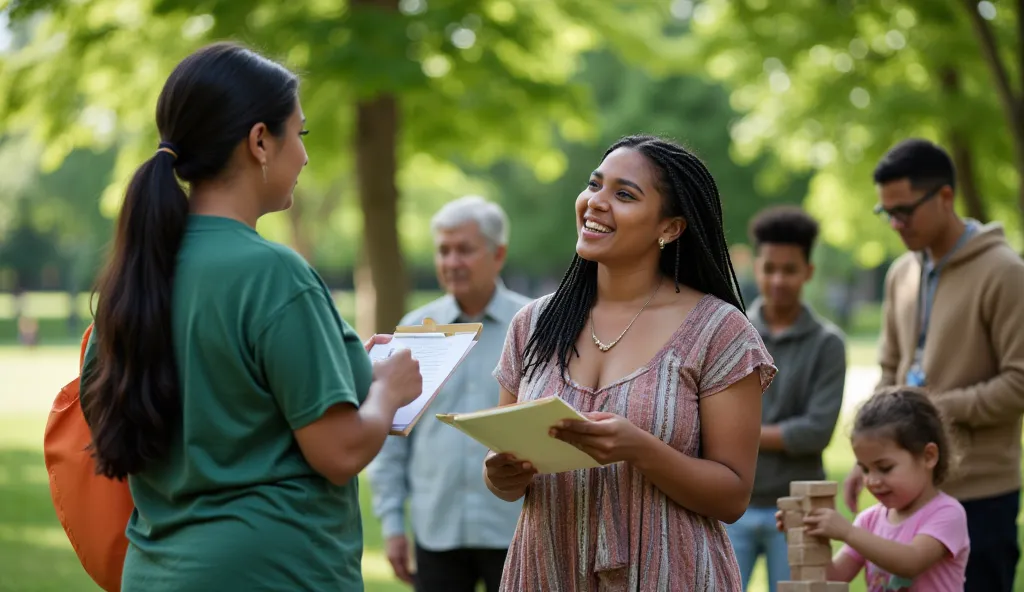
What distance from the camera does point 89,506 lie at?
10.6 ft

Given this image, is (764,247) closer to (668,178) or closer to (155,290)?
(668,178)

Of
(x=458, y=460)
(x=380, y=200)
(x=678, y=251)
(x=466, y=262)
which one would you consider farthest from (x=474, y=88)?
(x=678, y=251)

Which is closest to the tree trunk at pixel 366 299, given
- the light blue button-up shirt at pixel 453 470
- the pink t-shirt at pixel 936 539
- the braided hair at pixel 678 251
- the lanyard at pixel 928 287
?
the light blue button-up shirt at pixel 453 470

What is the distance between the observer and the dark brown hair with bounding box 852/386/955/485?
4379 millimetres

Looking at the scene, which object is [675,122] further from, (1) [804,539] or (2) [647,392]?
(2) [647,392]

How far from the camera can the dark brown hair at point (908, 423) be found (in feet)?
14.4

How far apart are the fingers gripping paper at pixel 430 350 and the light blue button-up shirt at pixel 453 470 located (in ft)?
6.54

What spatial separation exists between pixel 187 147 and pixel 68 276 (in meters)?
69.5

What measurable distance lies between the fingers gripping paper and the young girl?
5.11 feet

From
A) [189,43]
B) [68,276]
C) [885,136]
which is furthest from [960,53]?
[68,276]

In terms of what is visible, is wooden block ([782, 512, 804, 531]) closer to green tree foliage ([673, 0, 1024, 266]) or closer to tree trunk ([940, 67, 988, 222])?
green tree foliage ([673, 0, 1024, 266])

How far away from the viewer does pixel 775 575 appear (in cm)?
566

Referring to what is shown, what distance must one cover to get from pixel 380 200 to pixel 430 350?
11.6m

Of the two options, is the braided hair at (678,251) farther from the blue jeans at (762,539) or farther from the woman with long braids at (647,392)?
the blue jeans at (762,539)
